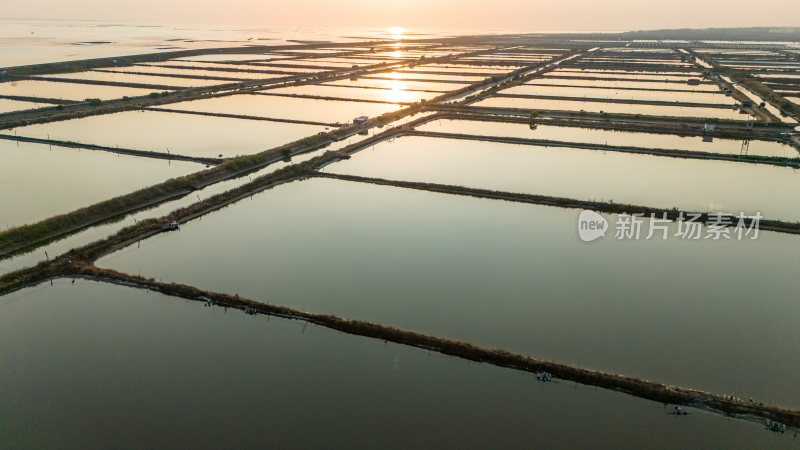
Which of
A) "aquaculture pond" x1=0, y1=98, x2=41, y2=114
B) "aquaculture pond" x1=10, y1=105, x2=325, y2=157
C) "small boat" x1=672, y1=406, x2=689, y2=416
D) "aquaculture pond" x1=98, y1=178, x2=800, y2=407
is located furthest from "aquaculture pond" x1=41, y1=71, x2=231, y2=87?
"small boat" x1=672, y1=406, x2=689, y2=416

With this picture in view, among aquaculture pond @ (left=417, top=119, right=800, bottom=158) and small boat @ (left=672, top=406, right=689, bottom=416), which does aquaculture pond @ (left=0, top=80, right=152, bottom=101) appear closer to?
aquaculture pond @ (left=417, top=119, right=800, bottom=158)

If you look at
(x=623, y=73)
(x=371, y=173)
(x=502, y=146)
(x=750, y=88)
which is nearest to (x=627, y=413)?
(x=371, y=173)

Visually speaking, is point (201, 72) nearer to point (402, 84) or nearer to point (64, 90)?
point (64, 90)

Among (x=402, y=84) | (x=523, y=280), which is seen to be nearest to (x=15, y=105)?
(x=402, y=84)

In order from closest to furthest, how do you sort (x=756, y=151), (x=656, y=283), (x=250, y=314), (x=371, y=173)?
(x=250, y=314) → (x=656, y=283) → (x=371, y=173) → (x=756, y=151)

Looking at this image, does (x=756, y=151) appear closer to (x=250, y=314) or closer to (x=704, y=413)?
(x=704, y=413)

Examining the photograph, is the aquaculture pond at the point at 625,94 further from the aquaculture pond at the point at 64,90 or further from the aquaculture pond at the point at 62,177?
the aquaculture pond at the point at 64,90

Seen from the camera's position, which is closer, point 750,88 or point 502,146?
point 502,146
